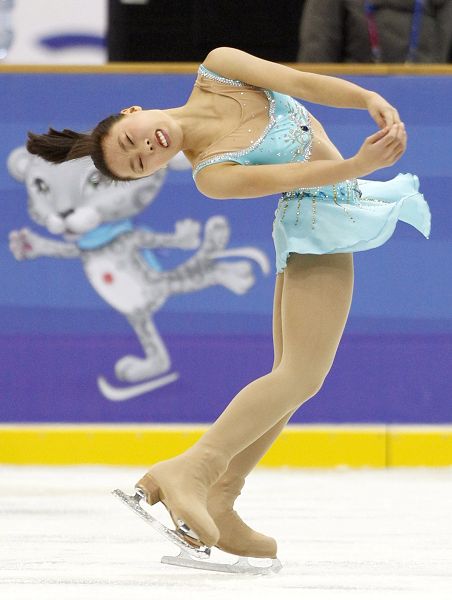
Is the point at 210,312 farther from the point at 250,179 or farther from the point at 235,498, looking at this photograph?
the point at 250,179

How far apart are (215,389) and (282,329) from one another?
1.70 meters

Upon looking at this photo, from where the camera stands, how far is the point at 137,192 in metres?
4.23

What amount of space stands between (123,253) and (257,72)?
1.82 metres

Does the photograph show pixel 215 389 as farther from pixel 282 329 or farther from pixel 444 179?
pixel 282 329

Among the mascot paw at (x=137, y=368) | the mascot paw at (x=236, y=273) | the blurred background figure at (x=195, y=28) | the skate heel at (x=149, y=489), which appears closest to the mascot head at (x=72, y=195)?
the mascot paw at (x=236, y=273)

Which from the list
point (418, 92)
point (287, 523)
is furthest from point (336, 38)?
point (287, 523)

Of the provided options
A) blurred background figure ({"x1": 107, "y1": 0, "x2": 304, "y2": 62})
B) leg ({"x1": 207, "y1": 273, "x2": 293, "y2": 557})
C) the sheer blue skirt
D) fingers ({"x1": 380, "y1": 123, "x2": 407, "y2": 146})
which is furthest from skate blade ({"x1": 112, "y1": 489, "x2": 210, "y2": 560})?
blurred background figure ({"x1": 107, "y1": 0, "x2": 304, "y2": 62})

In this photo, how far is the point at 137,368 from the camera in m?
4.21

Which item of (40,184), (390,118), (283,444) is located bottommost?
(283,444)

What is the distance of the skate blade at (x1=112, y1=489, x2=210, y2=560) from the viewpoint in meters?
2.31

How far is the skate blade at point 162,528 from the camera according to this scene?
7.58 ft

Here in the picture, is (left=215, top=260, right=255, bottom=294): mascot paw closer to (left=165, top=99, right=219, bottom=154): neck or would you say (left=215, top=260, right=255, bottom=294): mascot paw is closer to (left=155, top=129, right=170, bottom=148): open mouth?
(left=165, top=99, right=219, bottom=154): neck

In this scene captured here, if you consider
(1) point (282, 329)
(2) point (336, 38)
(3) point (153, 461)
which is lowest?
(3) point (153, 461)

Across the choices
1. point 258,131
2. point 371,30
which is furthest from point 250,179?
point 371,30
